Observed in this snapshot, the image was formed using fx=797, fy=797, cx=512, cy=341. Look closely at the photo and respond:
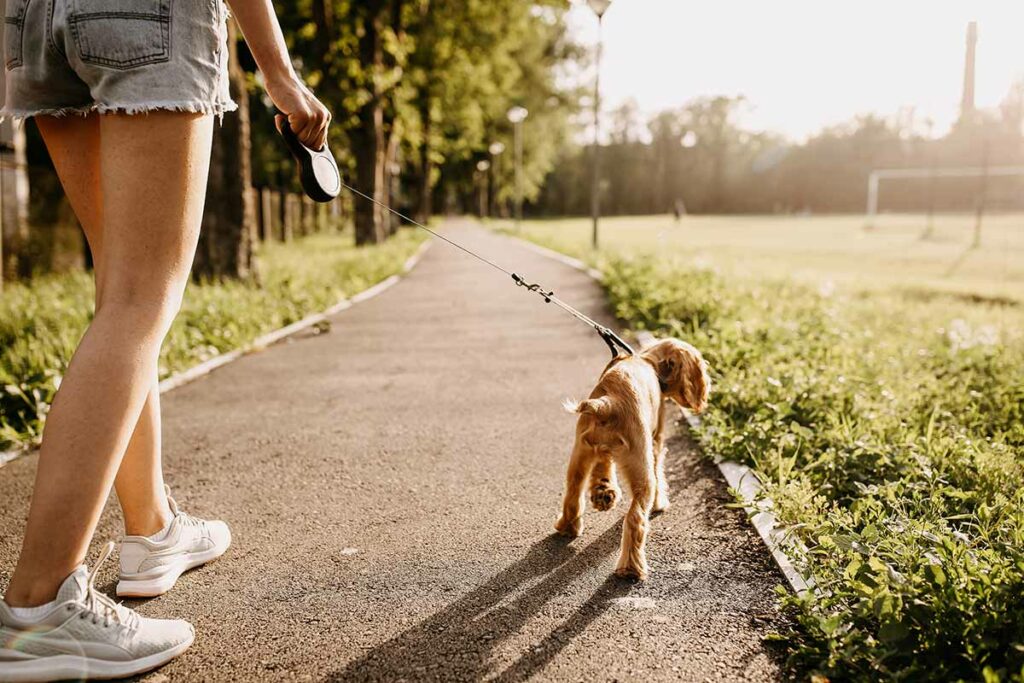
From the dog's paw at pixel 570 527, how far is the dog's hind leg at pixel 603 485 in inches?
10.9

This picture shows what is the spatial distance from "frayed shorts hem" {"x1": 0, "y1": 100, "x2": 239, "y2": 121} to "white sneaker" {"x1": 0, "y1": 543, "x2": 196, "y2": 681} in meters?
1.15

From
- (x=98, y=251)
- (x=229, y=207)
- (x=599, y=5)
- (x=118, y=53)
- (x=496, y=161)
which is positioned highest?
(x=496, y=161)

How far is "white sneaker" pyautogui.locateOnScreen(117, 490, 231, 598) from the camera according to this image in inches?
100

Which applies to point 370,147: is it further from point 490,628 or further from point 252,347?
point 490,628

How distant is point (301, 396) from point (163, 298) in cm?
345

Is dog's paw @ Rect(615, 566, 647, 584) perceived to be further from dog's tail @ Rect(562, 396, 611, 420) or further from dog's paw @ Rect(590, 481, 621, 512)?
dog's tail @ Rect(562, 396, 611, 420)

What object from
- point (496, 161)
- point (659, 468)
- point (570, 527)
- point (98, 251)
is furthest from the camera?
point (496, 161)

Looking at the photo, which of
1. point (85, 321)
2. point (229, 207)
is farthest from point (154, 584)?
point (229, 207)

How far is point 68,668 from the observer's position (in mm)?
1958

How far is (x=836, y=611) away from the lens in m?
2.42

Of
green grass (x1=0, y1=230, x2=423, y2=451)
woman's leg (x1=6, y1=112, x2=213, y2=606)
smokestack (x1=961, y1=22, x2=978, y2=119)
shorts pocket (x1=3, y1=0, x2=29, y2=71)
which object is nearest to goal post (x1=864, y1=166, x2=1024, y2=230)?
smokestack (x1=961, y1=22, x2=978, y2=119)

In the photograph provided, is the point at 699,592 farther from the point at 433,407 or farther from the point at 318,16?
the point at 318,16

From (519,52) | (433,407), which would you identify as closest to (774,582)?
(433,407)

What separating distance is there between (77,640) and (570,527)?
5.76 ft
